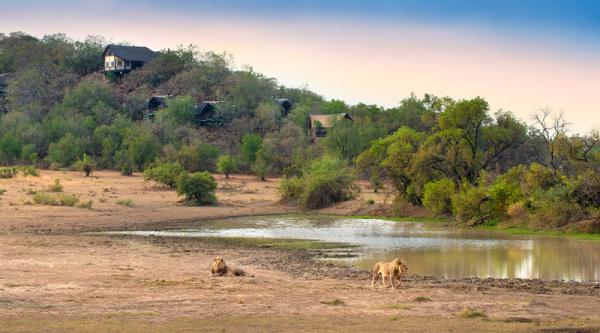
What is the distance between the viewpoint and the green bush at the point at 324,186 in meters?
49.0

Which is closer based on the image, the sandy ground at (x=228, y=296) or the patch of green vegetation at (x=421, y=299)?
the sandy ground at (x=228, y=296)

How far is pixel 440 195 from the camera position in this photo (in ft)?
140

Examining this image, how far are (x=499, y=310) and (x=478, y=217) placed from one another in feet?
72.0

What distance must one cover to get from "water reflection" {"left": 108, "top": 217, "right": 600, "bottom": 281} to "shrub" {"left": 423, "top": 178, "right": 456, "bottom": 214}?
1284 mm

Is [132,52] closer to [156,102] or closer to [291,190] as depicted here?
[156,102]

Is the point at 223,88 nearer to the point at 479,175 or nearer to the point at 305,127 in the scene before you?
the point at 305,127

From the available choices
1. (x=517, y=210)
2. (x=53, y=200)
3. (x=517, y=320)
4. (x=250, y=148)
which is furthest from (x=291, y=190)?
(x=517, y=320)

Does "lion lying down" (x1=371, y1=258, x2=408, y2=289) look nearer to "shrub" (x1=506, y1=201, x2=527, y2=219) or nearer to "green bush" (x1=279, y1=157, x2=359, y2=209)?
"shrub" (x1=506, y1=201, x2=527, y2=219)

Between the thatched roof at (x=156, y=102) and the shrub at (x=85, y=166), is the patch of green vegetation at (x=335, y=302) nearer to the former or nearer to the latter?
the shrub at (x=85, y=166)

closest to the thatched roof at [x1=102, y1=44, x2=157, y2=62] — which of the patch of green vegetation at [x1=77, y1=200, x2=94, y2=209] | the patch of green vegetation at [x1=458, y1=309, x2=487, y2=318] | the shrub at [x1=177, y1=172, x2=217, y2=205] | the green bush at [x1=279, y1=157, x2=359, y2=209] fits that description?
the shrub at [x1=177, y1=172, x2=217, y2=205]

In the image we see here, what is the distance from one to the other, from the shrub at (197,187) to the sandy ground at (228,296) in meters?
15.5

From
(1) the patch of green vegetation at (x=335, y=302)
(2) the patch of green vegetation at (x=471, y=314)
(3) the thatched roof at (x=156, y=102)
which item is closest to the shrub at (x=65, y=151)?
(3) the thatched roof at (x=156, y=102)

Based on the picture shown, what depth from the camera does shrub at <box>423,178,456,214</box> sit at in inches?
1667

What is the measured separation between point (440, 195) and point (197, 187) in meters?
13.7
